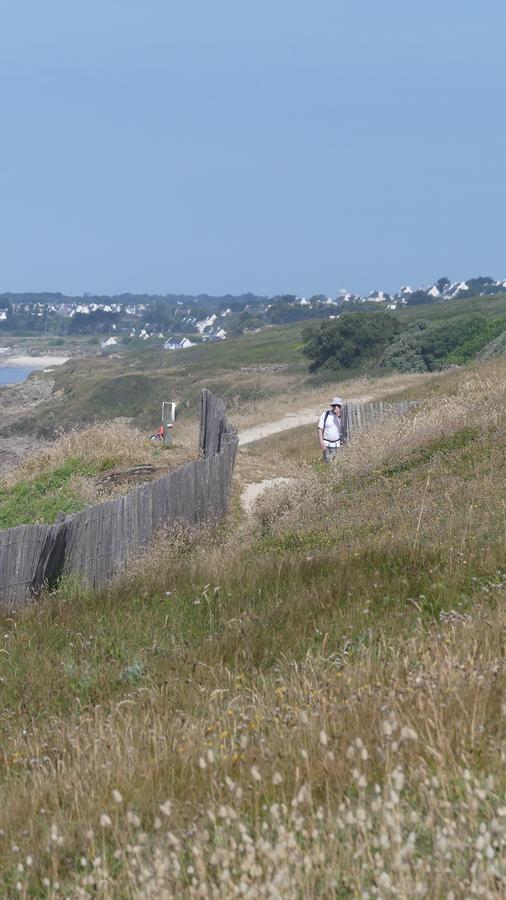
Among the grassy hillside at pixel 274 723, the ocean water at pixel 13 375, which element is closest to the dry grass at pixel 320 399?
the grassy hillside at pixel 274 723

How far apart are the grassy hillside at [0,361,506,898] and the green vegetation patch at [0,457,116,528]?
7.67 metres

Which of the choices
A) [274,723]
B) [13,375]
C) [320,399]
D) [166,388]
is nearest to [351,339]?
[166,388]

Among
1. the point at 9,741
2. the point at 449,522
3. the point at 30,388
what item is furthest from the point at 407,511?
the point at 30,388

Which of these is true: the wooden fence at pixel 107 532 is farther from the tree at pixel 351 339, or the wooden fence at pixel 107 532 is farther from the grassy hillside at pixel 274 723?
the tree at pixel 351 339

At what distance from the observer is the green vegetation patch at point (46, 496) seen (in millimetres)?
17406

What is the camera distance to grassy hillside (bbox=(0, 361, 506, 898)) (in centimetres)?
301

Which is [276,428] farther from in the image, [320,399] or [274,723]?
[274,723]

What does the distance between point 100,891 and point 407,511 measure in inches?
307

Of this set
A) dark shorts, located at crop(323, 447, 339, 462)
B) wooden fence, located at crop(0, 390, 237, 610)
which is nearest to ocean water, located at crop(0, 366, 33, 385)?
dark shorts, located at crop(323, 447, 339, 462)

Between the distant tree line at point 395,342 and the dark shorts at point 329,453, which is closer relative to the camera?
the dark shorts at point 329,453

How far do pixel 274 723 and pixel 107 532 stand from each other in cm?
699

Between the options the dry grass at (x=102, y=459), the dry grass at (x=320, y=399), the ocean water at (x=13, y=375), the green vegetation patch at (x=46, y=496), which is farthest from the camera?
the ocean water at (x=13, y=375)

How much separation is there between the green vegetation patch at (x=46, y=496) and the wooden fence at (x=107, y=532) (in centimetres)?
296

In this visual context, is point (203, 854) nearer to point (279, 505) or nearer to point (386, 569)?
point (386, 569)
